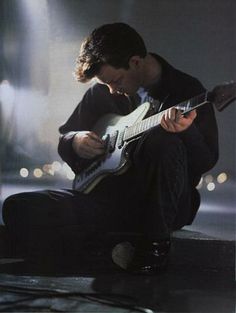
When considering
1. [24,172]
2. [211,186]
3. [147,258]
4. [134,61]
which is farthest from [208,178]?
[24,172]

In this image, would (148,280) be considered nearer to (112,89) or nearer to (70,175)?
(70,175)

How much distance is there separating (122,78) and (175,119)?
0.23 m

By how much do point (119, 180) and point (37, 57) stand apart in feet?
1.37

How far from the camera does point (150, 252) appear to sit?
118cm

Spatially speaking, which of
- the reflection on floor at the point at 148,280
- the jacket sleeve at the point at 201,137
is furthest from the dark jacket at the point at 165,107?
the reflection on floor at the point at 148,280

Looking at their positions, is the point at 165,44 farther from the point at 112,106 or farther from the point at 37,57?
the point at 37,57

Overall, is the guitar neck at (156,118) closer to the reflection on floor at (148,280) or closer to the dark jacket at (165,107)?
the dark jacket at (165,107)

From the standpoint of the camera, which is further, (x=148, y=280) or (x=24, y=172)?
(x=24, y=172)

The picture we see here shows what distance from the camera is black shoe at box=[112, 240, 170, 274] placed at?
1179mm

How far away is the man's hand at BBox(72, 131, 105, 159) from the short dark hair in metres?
0.17

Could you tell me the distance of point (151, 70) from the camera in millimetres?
1226

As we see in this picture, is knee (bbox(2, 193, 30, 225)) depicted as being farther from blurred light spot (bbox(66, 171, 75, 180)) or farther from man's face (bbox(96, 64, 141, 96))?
man's face (bbox(96, 64, 141, 96))

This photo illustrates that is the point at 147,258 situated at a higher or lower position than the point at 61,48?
lower

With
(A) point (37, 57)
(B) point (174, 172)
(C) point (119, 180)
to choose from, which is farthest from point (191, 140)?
(A) point (37, 57)
